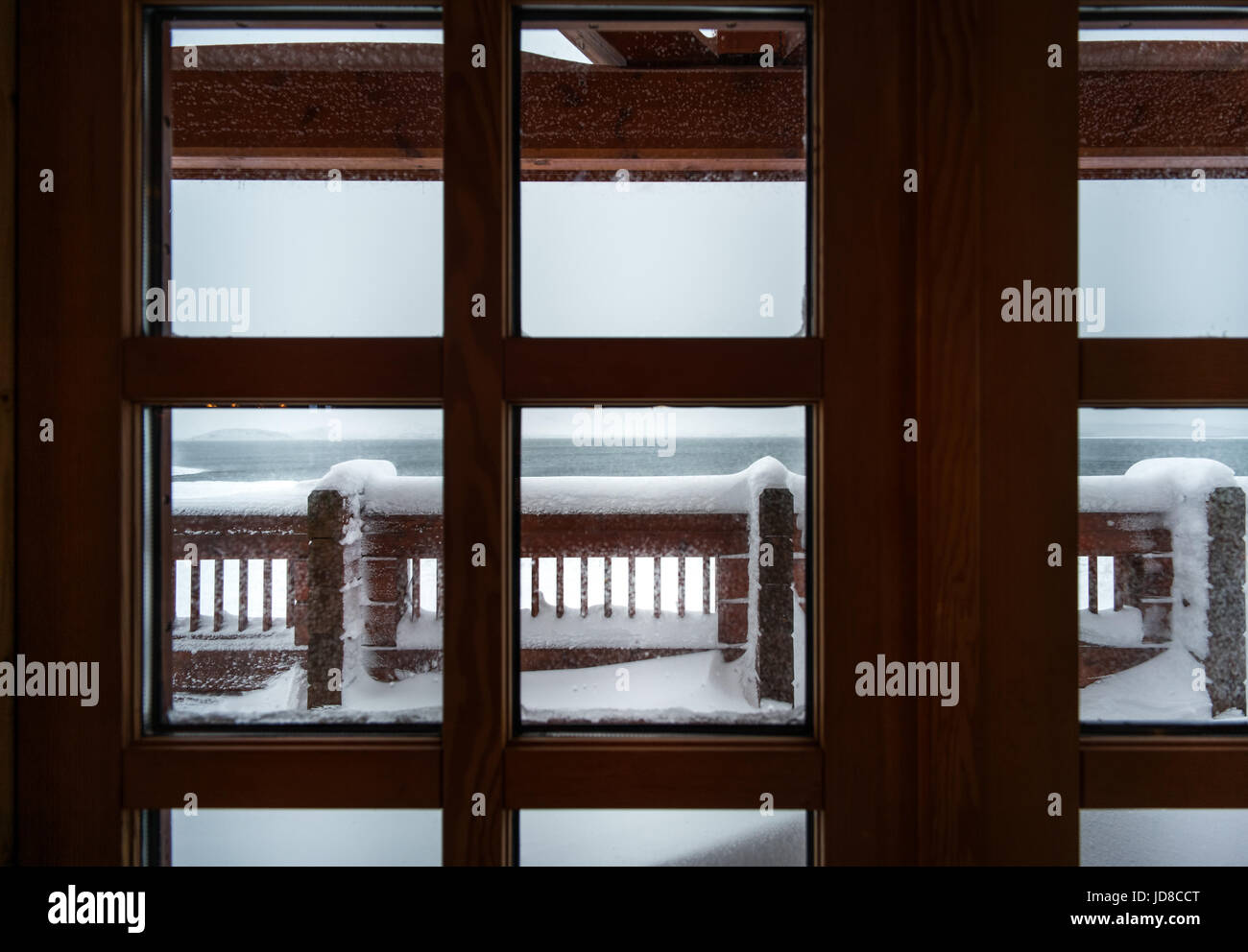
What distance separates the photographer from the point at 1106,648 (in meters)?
0.81

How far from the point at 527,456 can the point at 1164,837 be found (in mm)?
1061

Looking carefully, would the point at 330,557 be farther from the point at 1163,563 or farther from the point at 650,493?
the point at 1163,563

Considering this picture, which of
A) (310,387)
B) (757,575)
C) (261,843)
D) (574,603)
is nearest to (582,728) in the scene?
(574,603)

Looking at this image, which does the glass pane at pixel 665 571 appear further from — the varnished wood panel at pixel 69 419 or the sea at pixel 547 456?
the varnished wood panel at pixel 69 419

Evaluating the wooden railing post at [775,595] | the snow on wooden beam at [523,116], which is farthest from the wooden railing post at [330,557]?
the wooden railing post at [775,595]

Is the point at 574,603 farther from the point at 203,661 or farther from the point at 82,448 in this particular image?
the point at 82,448

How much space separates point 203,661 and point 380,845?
373 mm

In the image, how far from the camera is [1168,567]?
81 centimetres

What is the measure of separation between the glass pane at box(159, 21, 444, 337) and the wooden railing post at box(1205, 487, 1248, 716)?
3.83 ft

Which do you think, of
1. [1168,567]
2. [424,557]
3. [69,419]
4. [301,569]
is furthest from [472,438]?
[1168,567]

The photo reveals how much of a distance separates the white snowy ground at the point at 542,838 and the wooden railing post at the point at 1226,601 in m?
0.63

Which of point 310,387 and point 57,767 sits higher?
point 310,387
